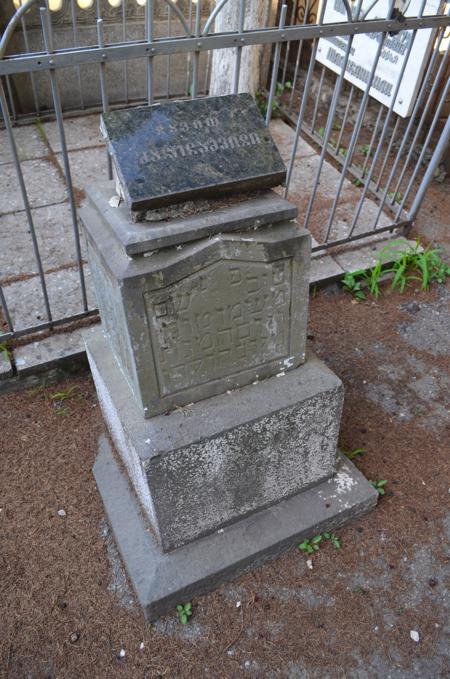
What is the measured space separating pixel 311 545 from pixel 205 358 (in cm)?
105

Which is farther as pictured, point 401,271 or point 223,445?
point 401,271

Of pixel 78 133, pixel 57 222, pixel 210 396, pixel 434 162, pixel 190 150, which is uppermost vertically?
pixel 190 150

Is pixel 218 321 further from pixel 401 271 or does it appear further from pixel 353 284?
pixel 401 271

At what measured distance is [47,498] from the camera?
2.55 metres

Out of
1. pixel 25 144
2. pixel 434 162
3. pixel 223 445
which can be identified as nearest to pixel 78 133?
pixel 25 144

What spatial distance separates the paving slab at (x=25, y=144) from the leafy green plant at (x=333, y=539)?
3778 mm

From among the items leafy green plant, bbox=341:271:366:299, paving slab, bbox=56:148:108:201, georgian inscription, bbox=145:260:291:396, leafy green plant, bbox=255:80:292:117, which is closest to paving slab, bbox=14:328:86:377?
georgian inscription, bbox=145:260:291:396

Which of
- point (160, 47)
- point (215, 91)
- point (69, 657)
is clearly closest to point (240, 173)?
point (160, 47)

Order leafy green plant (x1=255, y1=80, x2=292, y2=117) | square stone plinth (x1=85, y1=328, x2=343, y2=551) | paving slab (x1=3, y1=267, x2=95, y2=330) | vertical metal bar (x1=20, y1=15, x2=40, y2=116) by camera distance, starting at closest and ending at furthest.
Result: square stone plinth (x1=85, y1=328, x2=343, y2=551)
paving slab (x1=3, y1=267, x2=95, y2=330)
vertical metal bar (x1=20, y1=15, x2=40, y2=116)
leafy green plant (x1=255, y1=80, x2=292, y2=117)

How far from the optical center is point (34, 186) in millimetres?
4227

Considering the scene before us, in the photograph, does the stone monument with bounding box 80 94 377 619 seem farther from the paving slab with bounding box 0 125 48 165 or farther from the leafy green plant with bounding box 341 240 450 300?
the paving slab with bounding box 0 125 48 165

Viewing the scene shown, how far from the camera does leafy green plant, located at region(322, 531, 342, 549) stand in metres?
2.38

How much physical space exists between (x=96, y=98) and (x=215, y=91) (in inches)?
57.0

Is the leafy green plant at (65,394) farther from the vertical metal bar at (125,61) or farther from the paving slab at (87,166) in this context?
the vertical metal bar at (125,61)
